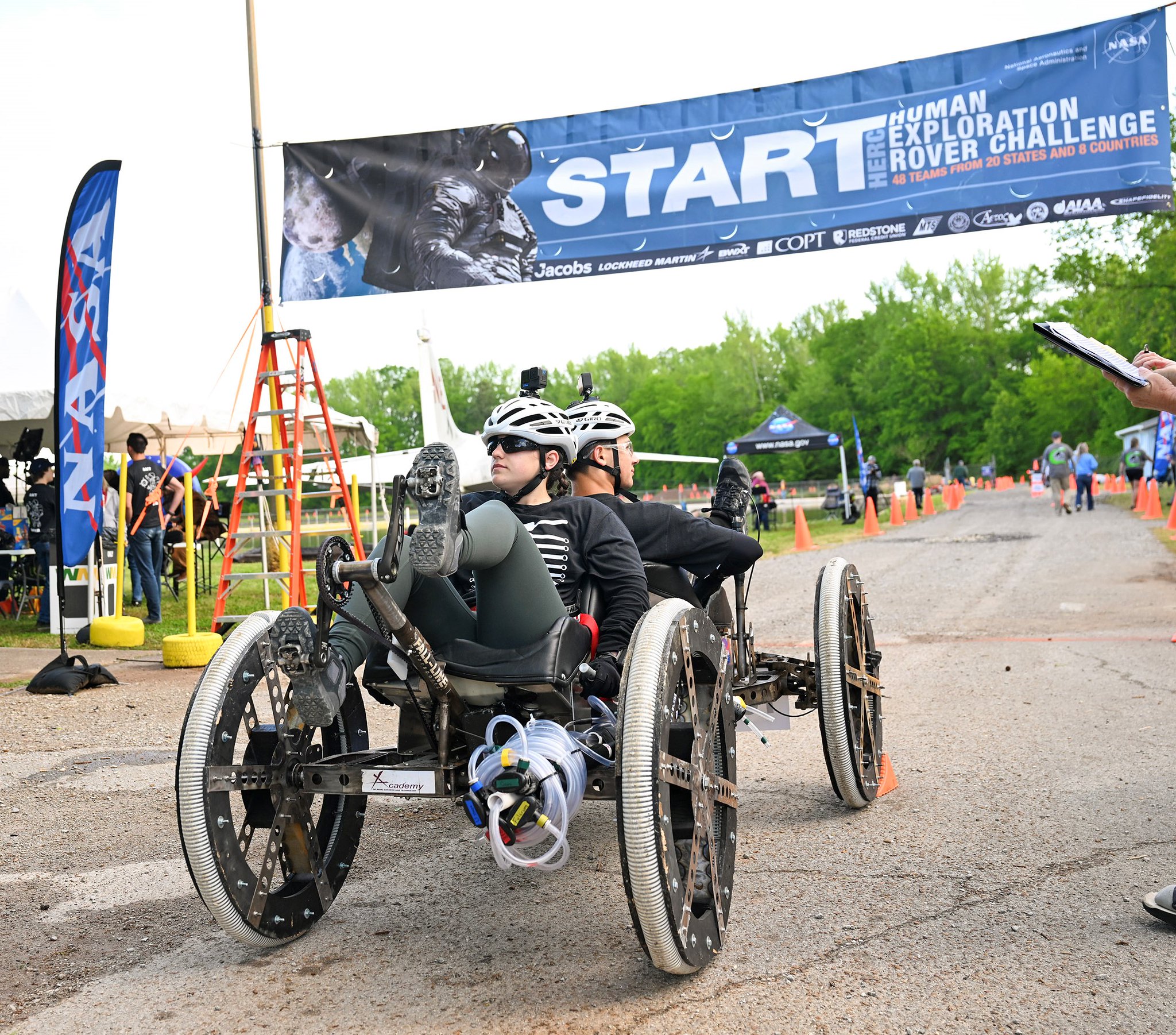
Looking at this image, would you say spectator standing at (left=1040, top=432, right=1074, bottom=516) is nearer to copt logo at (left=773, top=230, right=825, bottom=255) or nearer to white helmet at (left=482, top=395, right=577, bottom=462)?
copt logo at (left=773, top=230, right=825, bottom=255)

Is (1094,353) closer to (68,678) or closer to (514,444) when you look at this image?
(514,444)

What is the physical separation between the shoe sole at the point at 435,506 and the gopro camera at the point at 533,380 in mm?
1893

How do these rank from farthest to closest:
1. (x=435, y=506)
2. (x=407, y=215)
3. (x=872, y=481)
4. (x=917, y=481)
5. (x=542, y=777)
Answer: (x=917, y=481) → (x=872, y=481) → (x=407, y=215) → (x=542, y=777) → (x=435, y=506)

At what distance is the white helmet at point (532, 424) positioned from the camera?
3.83 meters

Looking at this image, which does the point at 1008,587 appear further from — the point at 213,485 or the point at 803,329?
the point at 803,329

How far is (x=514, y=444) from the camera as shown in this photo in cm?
384

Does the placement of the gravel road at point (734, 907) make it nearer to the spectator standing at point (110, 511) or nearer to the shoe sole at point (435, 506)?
the shoe sole at point (435, 506)

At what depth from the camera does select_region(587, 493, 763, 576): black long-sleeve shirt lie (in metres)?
4.64

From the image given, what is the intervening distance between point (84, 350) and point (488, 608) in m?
6.24

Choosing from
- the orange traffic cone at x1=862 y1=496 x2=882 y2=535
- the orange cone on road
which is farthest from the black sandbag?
the orange traffic cone at x1=862 y1=496 x2=882 y2=535

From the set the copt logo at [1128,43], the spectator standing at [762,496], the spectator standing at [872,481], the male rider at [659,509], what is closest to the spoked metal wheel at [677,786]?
the male rider at [659,509]

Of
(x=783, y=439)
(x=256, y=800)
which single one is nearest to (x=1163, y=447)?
(x=783, y=439)

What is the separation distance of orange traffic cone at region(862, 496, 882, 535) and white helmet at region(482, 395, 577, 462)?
22.6 m

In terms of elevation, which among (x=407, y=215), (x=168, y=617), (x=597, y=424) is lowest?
(x=168, y=617)
